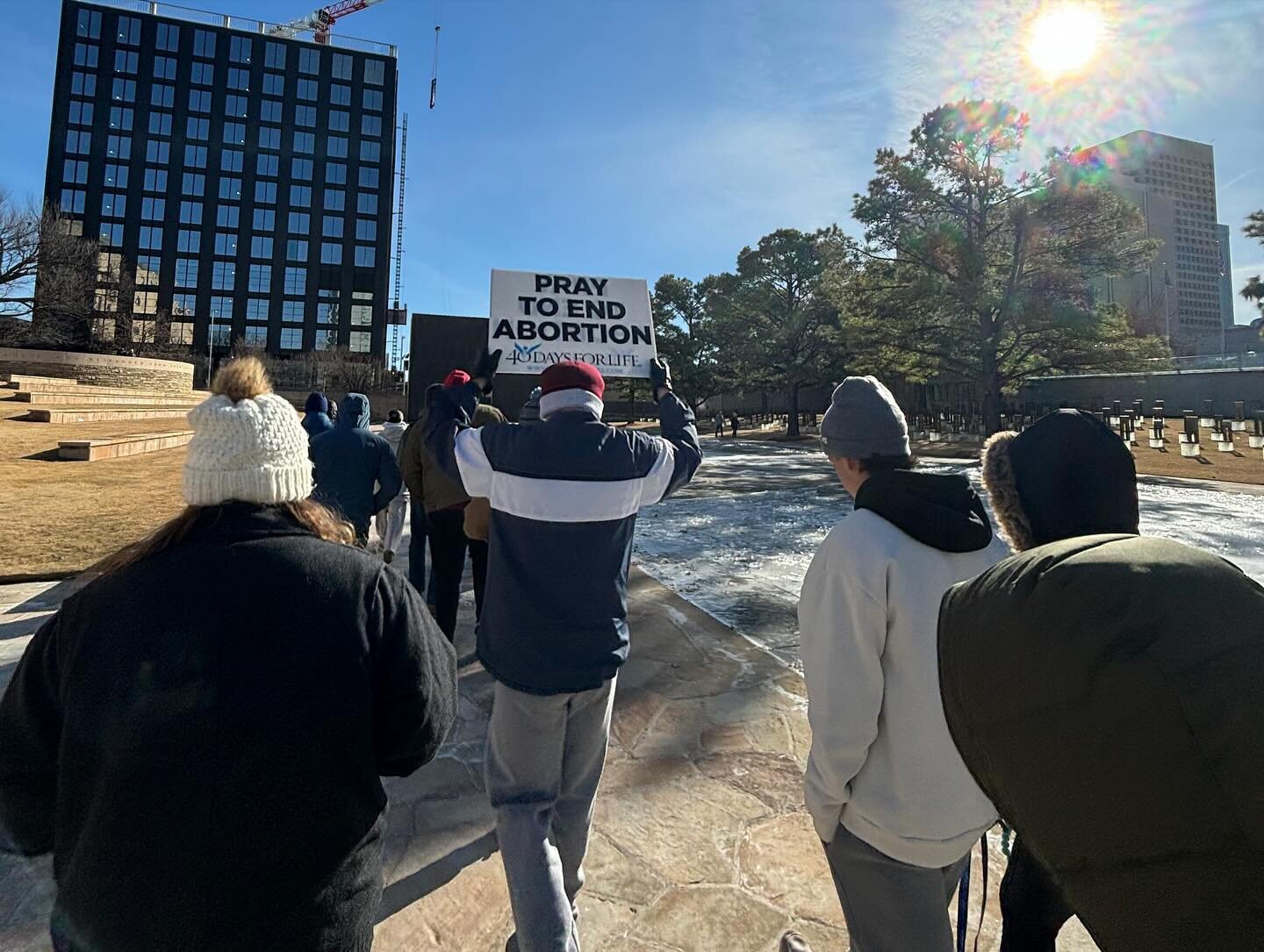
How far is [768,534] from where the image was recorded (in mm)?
8930

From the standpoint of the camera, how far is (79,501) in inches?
353

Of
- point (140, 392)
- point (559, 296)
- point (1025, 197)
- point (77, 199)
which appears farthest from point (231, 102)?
point (559, 296)

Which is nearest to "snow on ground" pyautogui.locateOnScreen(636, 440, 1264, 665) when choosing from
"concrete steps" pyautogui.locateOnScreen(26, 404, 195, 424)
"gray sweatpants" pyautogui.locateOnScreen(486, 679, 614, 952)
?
"gray sweatpants" pyautogui.locateOnScreen(486, 679, 614, 952)

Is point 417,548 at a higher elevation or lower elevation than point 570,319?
lower

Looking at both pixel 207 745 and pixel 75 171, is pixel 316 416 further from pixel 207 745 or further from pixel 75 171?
pixel 75 171

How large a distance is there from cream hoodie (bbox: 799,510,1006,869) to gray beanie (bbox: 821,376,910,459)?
0.31 metres

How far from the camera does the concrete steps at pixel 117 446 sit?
1190 centimetres

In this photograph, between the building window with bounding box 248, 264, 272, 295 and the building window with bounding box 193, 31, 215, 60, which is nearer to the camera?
the building window with bounding box 248, 264, 272, 295

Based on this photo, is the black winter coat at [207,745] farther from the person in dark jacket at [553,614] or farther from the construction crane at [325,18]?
the construction crane at [325,18]

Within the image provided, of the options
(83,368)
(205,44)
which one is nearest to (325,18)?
(205,44)

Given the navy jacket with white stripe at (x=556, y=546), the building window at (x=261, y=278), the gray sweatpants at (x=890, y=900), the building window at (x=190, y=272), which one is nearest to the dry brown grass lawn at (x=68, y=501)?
the navy jacket with white stripe at (x=556, y=546)

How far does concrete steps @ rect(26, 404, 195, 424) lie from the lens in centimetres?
1606

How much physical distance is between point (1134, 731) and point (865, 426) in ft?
4.12

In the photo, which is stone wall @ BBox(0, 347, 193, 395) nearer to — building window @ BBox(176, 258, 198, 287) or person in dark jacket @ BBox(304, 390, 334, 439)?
person in dark jacket @ BBox(304, 390, 334, 439)
